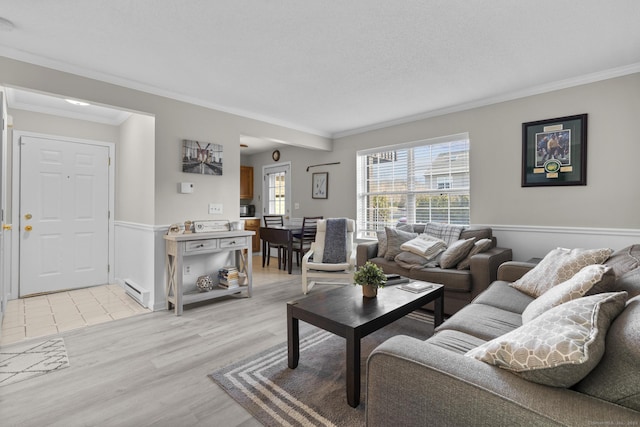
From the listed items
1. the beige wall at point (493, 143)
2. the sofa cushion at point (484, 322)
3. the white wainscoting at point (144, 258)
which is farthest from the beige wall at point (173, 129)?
the sofa cushion at point (484, 322)

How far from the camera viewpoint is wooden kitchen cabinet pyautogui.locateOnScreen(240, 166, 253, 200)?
7422 mm

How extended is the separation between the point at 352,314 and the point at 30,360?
2372 mm

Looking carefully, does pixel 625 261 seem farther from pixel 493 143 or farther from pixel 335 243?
pixel 335 243

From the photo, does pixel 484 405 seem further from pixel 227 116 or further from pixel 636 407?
pixel 227 116

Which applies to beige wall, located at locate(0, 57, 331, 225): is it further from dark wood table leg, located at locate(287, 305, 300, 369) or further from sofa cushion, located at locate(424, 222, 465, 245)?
sofa cushion, located at locate(424, 222, 465, 245)

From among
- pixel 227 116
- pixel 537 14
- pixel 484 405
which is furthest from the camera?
pixel 227 116

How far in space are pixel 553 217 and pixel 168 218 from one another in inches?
166

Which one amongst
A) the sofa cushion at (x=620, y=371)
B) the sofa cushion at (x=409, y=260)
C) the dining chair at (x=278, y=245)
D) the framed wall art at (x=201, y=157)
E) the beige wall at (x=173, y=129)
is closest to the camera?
the sofa cushion at (x=620, y=371)

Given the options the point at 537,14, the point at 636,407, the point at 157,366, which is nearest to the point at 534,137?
the point at 537,14

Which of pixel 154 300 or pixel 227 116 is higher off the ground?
pixel 227 116

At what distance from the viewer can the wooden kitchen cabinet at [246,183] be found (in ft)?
24.3

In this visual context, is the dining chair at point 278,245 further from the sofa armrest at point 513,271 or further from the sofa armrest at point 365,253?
the sofa armrest at point 513,271

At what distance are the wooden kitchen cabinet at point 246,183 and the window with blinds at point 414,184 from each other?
127 inches

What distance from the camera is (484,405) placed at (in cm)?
89
